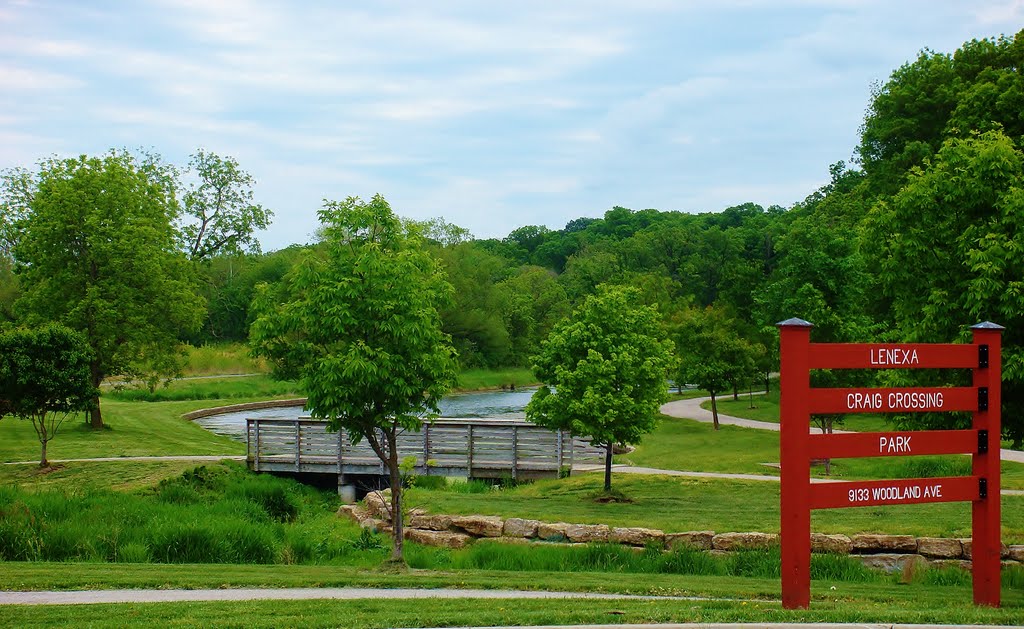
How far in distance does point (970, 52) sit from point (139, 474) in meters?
32.0

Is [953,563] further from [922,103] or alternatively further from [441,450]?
[922,103]

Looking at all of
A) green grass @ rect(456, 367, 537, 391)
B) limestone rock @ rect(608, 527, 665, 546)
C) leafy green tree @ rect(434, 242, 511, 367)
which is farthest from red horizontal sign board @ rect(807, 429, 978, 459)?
leafy green tree @ rect(434, 242, 511, 367)

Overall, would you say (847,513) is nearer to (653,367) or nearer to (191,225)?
(653,367)

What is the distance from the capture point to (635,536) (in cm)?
1553

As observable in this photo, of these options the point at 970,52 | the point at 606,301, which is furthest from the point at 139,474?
the point at 970,52

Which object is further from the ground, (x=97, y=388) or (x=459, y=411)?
(x=97, y=388)

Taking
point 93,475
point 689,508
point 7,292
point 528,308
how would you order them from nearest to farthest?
point 689,508 → point 93,475 → point 7,292 → point 528,308

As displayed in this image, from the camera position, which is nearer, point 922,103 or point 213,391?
point 922,103

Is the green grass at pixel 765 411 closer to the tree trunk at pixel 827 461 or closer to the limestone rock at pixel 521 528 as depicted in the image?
the tree trunk at pixel 827 461

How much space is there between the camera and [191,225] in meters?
49.4

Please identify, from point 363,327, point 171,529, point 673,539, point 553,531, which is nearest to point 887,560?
point 673,539

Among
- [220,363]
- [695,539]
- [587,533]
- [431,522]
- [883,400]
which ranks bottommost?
[431,522]

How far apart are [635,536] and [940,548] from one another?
4.74 m

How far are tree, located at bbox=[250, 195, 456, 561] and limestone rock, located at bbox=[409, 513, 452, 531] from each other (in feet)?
14.0
